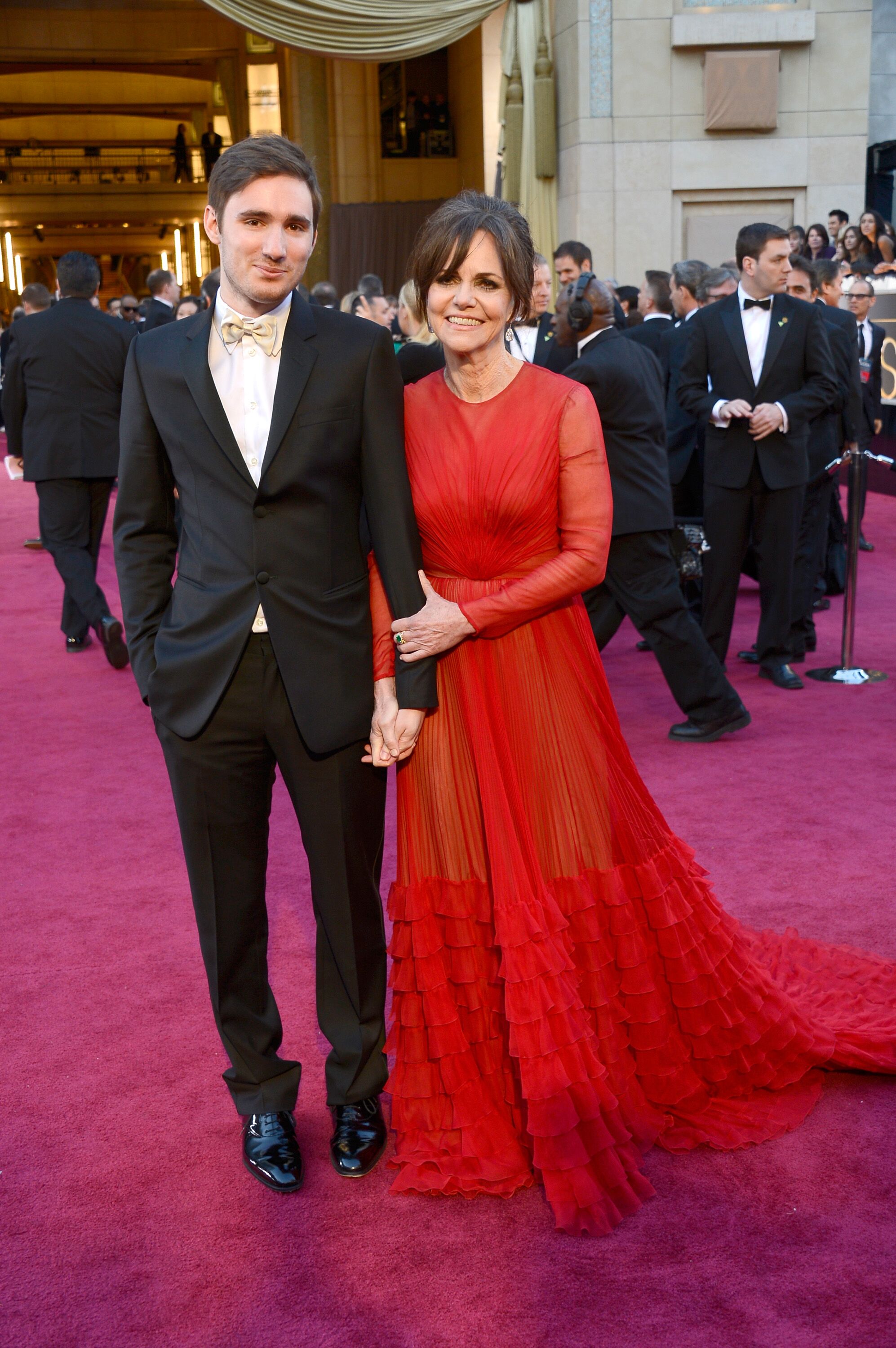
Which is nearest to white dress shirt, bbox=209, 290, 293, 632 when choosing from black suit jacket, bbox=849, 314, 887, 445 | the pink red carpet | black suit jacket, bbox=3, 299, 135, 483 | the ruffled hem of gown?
the ruffled hem of gown

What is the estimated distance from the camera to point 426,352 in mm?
3930

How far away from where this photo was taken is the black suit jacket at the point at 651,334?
6.65 metres

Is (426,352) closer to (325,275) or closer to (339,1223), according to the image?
(339,1223)

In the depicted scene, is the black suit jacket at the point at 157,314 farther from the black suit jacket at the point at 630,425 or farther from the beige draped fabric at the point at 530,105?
the black suit jacket at the point at 630,425

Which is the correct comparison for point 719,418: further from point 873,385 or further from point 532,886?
point 532,886

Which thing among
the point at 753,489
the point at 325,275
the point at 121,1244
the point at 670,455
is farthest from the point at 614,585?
the point at 325,275

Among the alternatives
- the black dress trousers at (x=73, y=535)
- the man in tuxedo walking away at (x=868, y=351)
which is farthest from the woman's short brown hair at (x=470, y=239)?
the man in tuxedo walking away at (x=868, y=351)

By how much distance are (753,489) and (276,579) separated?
3589 millimetres

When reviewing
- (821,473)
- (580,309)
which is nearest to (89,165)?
(821,473)

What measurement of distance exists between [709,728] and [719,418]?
4.12 feet

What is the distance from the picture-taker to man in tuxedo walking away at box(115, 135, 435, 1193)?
2.04 meters

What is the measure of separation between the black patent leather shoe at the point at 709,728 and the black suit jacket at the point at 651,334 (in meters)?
2.41

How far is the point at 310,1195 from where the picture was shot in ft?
7.58

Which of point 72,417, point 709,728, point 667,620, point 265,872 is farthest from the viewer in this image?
point 72,417
